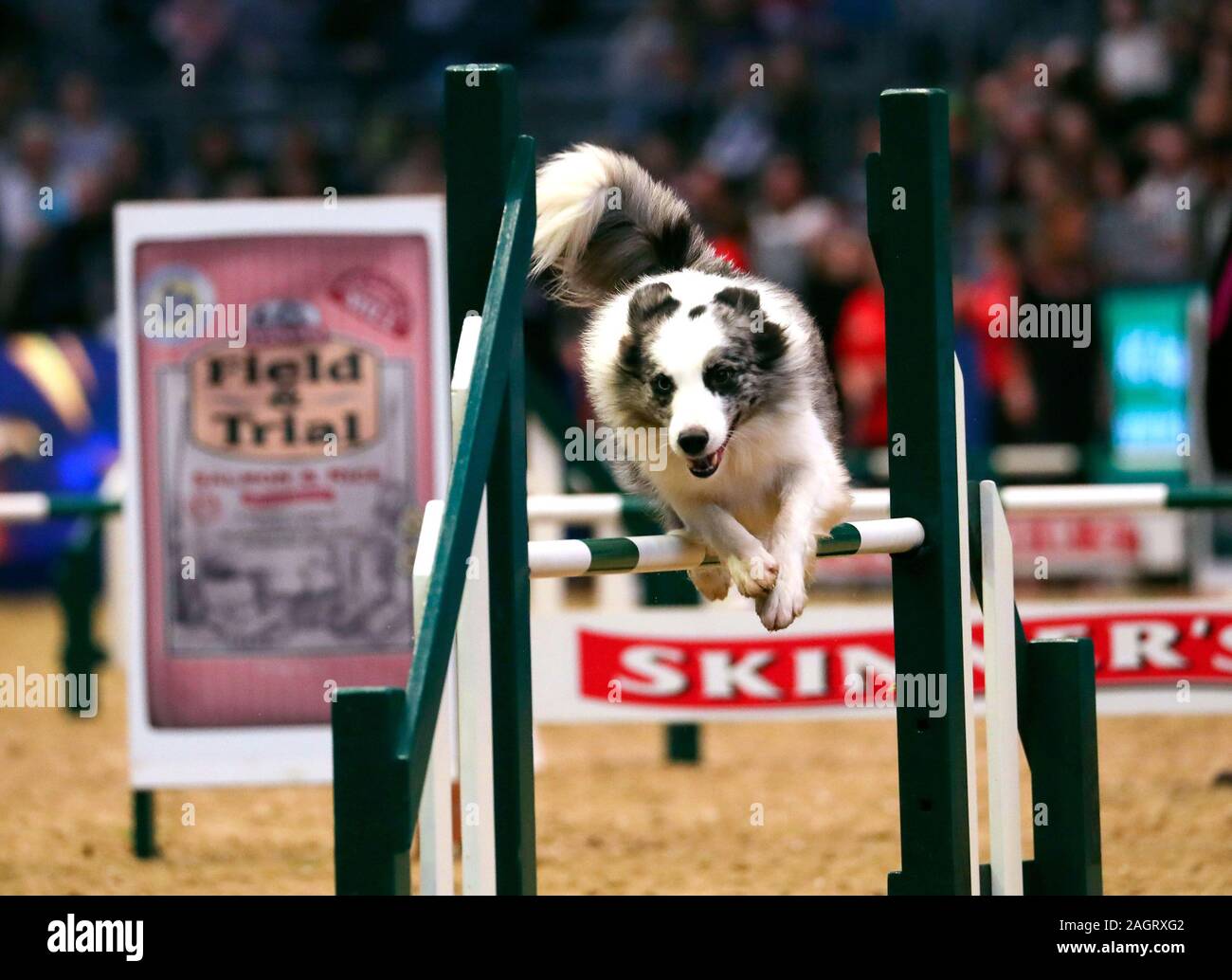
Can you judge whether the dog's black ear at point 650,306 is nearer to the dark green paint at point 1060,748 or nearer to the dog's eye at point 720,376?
the dog's eye at point 720,376

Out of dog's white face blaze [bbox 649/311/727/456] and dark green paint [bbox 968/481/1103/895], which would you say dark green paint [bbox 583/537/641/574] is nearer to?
dog's white face blaze [bbox 649/311/727/456]

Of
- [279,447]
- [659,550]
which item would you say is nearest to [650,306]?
[659,550]

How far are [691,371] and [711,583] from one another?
0.59m

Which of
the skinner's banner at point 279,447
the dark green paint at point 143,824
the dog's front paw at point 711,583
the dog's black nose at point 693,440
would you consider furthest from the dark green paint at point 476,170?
the dark green paint at point 143,824

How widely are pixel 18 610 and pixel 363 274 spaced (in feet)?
25.3

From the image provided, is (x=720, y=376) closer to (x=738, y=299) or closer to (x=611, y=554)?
(x=738, y=299)

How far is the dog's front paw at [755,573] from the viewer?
426 centimetres

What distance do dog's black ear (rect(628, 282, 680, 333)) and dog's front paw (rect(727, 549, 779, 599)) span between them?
57 cm

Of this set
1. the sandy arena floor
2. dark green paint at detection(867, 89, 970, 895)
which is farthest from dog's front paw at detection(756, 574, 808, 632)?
the sandy arena floor

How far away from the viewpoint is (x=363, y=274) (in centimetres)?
629

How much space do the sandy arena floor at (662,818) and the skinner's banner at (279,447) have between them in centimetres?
58

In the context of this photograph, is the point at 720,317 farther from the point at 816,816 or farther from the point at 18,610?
the point at 18,610

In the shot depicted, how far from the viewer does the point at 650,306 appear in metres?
4.52
